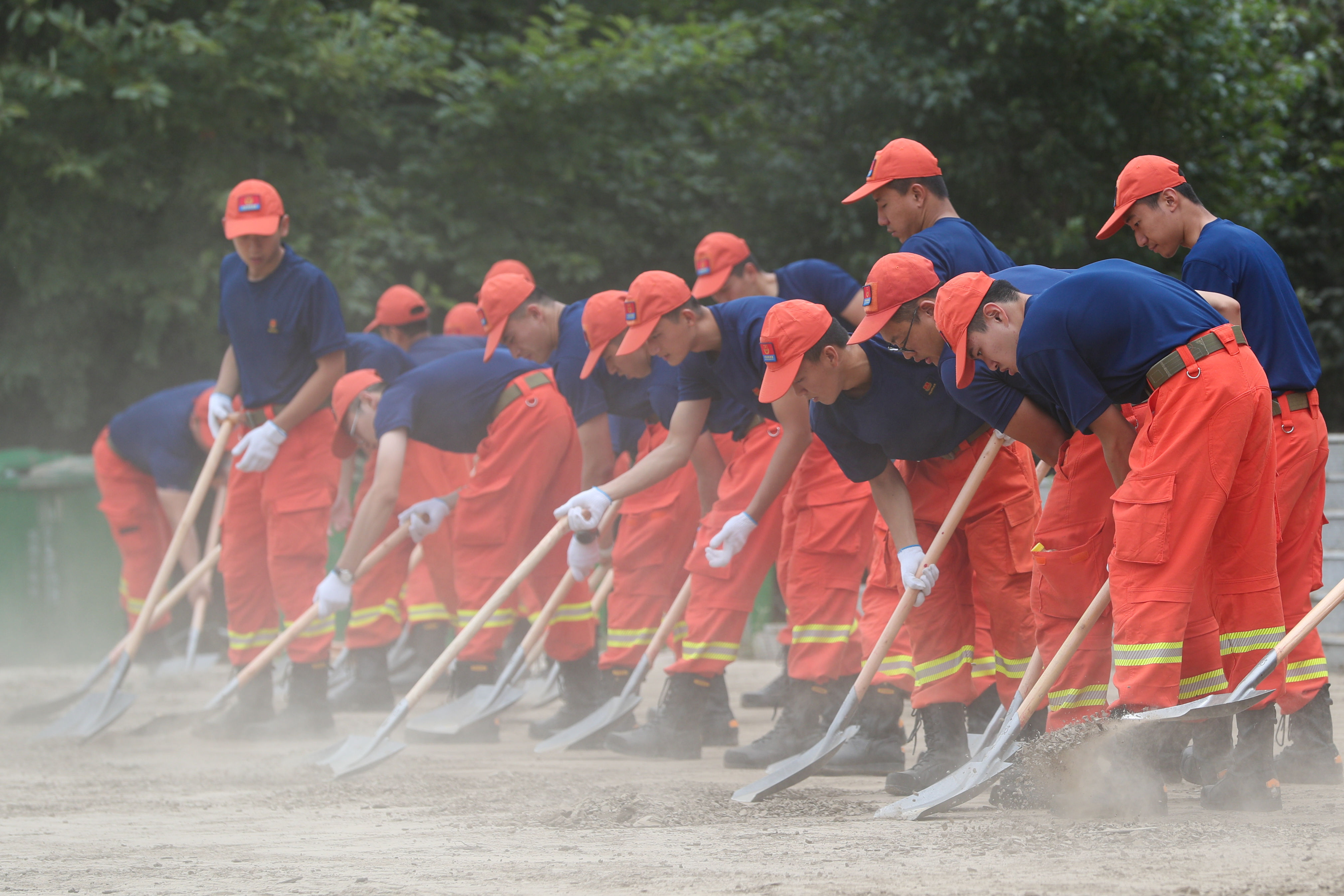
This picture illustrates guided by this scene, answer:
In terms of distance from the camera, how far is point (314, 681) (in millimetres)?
6090

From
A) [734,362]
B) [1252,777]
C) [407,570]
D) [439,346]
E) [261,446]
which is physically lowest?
[1252,777]

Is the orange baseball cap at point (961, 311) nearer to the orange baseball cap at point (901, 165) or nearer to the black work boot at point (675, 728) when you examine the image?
the orange baseball cap at point (901, 165)

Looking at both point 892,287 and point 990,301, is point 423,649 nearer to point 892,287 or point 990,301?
point 892,287

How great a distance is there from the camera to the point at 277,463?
594cm

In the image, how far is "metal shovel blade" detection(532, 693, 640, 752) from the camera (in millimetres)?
5332

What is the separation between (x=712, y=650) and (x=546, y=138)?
6672mm

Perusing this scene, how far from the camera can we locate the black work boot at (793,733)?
4.86 m

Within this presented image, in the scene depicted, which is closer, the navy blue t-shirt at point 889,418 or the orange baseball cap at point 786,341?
the orange baseball cap at point 786,341

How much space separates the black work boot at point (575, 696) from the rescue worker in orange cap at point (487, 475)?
0.06 metres

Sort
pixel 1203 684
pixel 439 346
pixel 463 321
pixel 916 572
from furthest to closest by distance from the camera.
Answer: pixel 463 321 < pixel 439 346 < pixel 916 572 < pixel 1203 684

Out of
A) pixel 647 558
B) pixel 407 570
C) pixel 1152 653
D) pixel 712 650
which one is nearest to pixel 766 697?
pixel 647 558

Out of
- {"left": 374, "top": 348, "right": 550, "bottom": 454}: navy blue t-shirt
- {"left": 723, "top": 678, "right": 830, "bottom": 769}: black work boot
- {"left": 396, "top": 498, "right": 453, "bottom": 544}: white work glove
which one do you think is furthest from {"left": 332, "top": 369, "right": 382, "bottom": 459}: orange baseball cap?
{"left": 723, "top": 678, "right": 830, "bottom": 769}: black work boot

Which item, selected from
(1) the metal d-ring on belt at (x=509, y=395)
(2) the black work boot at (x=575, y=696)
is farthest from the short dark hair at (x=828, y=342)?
(2) the black work boot at (x=575, y=696)

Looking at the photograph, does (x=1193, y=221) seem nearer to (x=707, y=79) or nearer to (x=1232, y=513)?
(x=1232, y=513)
